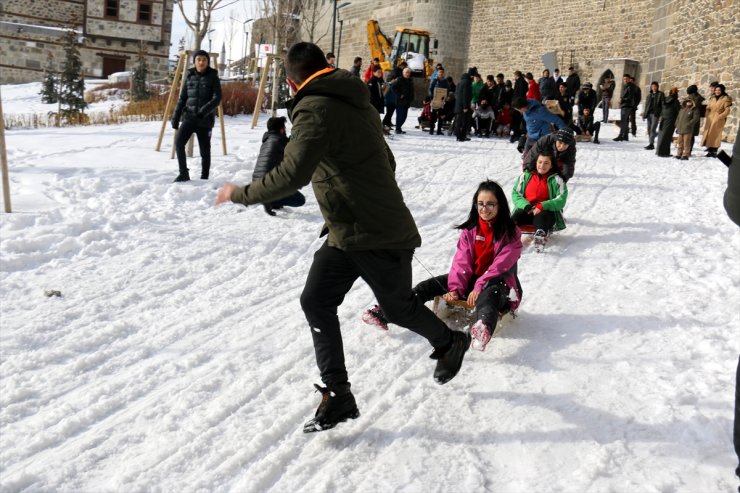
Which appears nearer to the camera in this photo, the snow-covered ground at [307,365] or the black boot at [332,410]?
the snow-covered ground at [307,365]

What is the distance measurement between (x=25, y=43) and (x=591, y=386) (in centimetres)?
3684

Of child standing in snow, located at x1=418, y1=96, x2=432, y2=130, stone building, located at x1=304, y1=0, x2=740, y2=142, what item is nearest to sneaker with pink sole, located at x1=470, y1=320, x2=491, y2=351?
child standing in snow, located at x1=418, y1=96, x2=432, y2=130

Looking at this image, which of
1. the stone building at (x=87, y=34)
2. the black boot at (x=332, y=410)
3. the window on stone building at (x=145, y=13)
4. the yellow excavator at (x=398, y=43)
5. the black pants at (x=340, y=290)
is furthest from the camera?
the window on stone building at (x=145, y=13)

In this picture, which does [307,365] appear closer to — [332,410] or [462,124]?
[332,410]

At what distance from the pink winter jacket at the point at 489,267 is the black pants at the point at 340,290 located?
1263 mm

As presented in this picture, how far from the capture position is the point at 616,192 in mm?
8914

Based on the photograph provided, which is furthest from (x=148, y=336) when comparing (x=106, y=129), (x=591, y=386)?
(x=106, y=129)

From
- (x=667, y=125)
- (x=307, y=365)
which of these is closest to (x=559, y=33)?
(x=667, y=125)

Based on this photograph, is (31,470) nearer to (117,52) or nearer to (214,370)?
(214,370)

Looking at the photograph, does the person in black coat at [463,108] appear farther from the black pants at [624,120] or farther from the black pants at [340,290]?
the black pants at [340,290]

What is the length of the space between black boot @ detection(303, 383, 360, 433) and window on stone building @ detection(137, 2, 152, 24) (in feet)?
120

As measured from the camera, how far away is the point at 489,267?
4.27 m

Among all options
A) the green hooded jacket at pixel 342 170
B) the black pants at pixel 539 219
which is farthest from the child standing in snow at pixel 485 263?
the black pants at pixel 539 219

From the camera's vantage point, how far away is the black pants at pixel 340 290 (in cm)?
289
